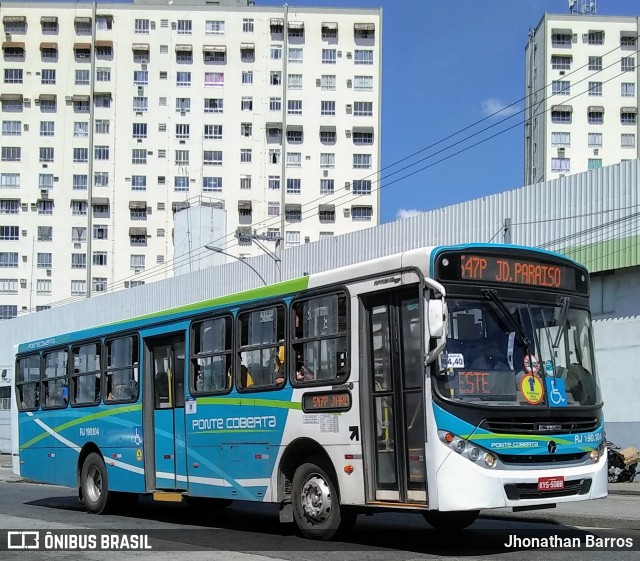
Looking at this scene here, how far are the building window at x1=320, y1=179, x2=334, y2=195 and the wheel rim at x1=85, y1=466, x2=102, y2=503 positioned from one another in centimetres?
7016

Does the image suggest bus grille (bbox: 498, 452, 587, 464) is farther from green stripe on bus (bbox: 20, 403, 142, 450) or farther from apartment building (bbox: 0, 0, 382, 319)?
apartment building (bbox: 0, 0, 382, 319)

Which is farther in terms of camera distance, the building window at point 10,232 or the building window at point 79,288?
the building window at point 10,232

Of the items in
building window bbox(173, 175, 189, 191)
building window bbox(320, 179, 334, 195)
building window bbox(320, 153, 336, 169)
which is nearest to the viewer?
building window bbox(173, 175, 189, 191)

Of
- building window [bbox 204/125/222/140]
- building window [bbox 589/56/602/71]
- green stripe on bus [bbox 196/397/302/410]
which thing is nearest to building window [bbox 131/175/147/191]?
building window [bbox 204/125/222/140]

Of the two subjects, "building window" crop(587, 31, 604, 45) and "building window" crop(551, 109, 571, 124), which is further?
"building window" crop(587, 31, 604, 45)

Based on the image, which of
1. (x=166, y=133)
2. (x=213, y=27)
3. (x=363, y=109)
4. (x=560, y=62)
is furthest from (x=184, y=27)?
(x=560, y=62)

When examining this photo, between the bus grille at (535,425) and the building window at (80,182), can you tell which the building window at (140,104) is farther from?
the bus grille at (535,425)

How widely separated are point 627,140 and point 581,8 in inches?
484

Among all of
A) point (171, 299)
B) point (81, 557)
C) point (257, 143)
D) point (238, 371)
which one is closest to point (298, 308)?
point (238, 371)

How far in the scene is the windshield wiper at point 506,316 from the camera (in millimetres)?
10766

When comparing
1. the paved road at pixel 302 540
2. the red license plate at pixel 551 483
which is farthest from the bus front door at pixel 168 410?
the red license plate at pixel 551 483

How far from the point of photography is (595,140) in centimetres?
8412

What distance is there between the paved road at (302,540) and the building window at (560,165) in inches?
2670

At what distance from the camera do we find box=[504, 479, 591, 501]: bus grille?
401 inches
